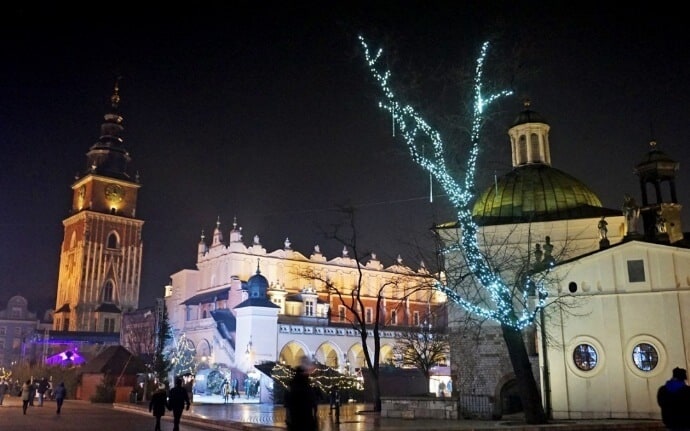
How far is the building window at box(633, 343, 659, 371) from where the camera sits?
22141mm

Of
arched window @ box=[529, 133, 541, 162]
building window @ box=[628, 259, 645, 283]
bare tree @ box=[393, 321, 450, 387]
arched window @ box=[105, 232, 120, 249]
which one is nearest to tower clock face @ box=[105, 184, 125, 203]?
arched window @ box=[105, 232, 120, 249]

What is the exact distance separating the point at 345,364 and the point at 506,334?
3877 cm

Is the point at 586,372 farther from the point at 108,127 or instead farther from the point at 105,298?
the point at 108,127

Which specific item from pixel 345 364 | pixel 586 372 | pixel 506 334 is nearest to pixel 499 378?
pixel 586 372

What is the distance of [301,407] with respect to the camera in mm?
9188

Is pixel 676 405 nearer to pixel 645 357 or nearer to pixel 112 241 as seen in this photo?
pixel 645 357

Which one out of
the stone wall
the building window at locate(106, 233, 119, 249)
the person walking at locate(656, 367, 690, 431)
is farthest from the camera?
the building window at locate(106, 233, 119, 249)

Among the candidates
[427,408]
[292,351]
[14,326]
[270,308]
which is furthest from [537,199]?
[14,326]

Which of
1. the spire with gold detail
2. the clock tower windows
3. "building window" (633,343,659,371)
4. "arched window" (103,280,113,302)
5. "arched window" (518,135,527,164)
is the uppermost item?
the spire with gold detail

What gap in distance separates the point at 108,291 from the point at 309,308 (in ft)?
112

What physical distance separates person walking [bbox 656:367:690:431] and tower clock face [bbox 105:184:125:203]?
88.4 metres

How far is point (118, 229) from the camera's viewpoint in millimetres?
89062

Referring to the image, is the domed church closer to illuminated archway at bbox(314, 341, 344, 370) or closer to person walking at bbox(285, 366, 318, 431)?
person walking at bbox(285, 366, 318, 431)

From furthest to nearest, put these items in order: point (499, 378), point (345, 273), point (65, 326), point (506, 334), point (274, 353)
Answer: point (65, 326) < point (345, 273) < point (274, 353) < point (499, 378) < point (506, 334)
